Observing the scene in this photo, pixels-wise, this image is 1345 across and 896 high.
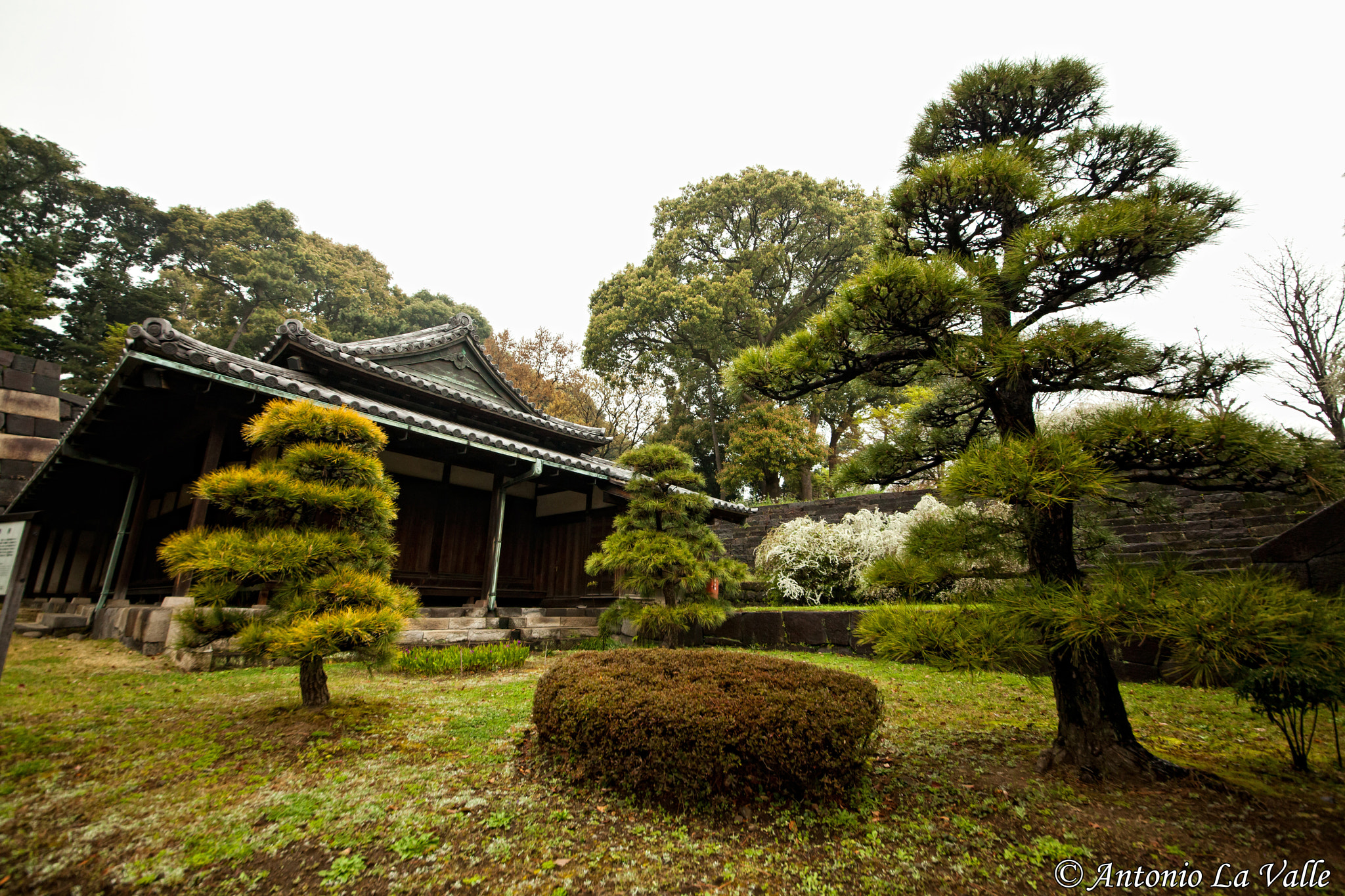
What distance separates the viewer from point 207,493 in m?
3.55

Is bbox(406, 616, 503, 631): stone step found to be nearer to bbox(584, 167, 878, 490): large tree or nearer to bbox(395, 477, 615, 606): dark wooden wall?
bbox(395, 477, 615, 606): dark wooden wall

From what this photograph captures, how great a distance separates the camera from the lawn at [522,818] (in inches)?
75.7

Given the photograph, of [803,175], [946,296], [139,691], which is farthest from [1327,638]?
[803,175]

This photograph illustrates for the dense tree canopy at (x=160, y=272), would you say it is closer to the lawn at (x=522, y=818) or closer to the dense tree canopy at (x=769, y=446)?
the dense tree canopy at (x=769, y=446)

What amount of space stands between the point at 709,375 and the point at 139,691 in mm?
19504

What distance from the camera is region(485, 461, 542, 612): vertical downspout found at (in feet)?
26.5

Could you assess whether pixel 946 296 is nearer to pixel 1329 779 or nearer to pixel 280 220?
pixel 1329 779

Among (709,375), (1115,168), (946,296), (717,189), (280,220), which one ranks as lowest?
(946,296)

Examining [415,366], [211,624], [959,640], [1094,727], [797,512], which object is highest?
[415,366]

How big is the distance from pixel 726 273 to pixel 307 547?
1999 cm

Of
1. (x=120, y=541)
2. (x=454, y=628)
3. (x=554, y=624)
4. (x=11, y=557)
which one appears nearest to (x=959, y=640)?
(x=11, y=557)

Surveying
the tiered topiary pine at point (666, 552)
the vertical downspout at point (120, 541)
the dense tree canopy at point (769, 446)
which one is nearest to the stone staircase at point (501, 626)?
the tiered topiary pine at point (666, 552)

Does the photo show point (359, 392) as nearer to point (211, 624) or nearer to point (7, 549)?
point (211, 624)

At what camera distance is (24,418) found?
11.1 m
